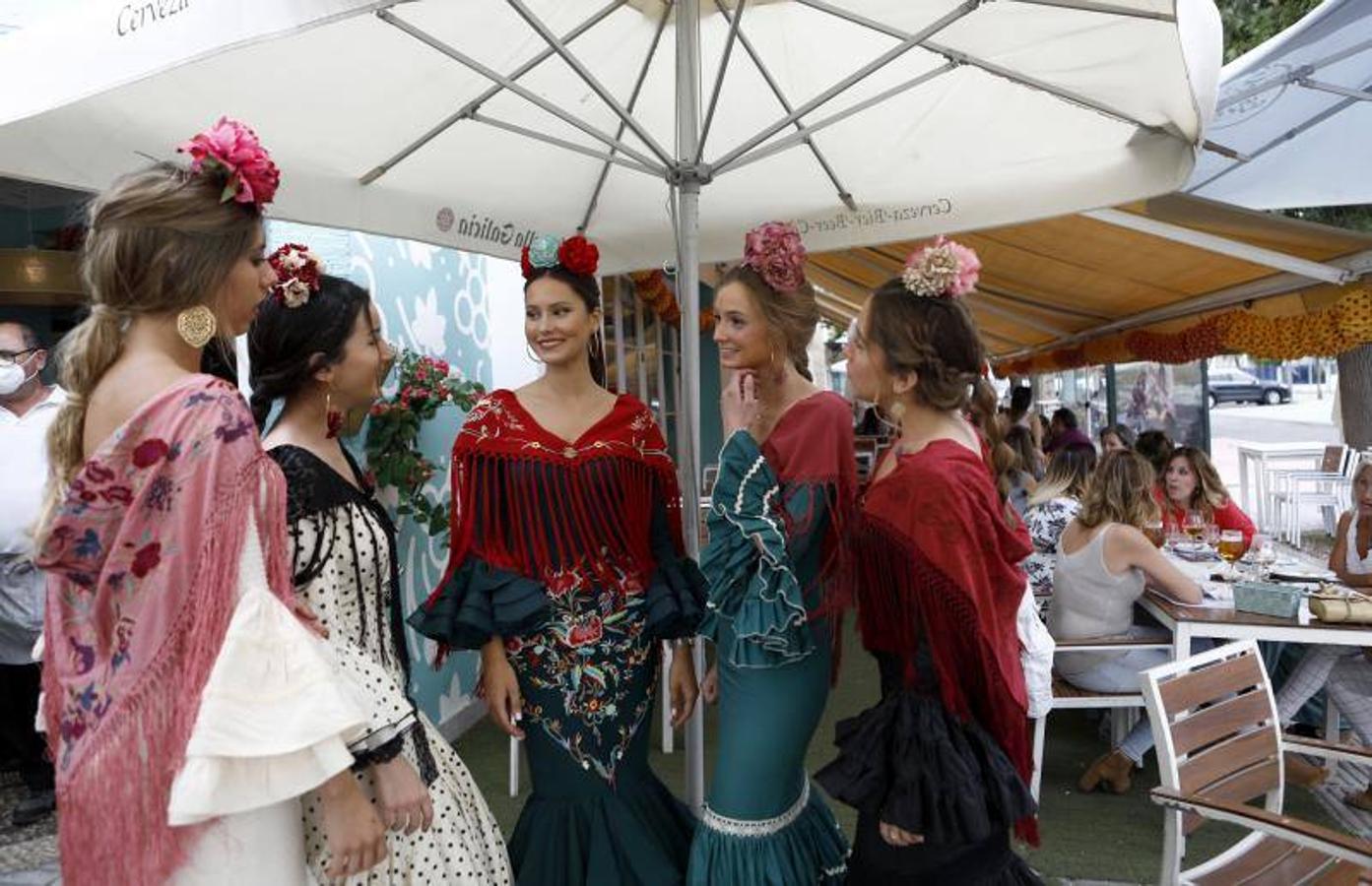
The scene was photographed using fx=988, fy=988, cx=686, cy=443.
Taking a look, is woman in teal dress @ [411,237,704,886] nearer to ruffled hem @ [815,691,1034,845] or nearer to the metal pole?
the metal pole

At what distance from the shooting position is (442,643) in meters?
2.40

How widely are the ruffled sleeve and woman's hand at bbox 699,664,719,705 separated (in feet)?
0.75

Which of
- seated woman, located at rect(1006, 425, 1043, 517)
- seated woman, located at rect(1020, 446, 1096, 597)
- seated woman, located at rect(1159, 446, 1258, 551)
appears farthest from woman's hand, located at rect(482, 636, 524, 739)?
seated woman, located at rect(1006, 425, 1043, 517)

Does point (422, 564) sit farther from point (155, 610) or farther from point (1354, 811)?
point (1354, 811)

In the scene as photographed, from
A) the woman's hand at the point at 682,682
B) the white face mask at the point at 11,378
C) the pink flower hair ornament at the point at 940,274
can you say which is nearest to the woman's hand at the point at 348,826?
the woman's hand at the point at 682,682

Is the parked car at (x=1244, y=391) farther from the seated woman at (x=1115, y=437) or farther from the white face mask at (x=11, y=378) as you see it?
the white face mask at (x=11, y=378)

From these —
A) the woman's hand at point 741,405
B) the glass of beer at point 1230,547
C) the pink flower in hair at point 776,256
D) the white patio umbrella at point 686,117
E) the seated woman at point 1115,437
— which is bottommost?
the glass of beer at point 1230,547

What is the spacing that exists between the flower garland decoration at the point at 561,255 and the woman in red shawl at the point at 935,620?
74cm

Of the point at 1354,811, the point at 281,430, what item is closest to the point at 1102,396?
the point at 1354,811

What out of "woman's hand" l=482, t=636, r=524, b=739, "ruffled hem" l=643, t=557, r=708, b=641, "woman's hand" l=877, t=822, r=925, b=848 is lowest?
"woman's hand" l=877, t=822, r=925, b=848

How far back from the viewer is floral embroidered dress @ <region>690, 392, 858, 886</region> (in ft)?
7.47

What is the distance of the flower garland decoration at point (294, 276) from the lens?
6.30 feet

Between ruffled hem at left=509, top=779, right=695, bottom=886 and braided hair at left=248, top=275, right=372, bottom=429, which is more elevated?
braided hair at left=248, top=275, right=372, bottom=429

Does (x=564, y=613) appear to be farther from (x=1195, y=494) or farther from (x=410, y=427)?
(x=1195, y=494)
